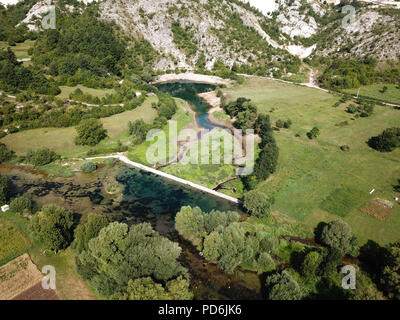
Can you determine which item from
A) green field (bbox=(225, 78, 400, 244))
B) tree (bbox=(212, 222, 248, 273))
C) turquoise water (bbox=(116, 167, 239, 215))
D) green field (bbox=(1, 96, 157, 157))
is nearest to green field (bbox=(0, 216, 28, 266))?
turquoise water (bbox=(116, 167, 239, 215))

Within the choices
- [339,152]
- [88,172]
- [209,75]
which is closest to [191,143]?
[88,172]

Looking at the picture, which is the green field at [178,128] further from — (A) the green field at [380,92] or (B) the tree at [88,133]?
(A) the green field at [380,92]

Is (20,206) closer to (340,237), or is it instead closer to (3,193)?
(3,193)

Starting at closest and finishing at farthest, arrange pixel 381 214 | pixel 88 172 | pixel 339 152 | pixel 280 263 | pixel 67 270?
pixel 67 270 < pixel 280 263 < pixel 381 214 < pixel 88 172 < pixel 339 152

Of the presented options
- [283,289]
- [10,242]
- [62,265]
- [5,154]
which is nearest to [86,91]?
[5,154]

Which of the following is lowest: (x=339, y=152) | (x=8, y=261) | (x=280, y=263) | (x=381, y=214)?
(x=8, y=261)

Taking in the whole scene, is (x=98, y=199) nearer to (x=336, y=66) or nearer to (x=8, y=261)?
(x=8, y=261)

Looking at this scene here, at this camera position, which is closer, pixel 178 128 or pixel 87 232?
pixel 87 232
